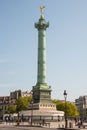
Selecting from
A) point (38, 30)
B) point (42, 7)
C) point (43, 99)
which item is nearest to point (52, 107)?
point (43, 99)

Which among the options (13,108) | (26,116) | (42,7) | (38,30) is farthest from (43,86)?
(13,108)

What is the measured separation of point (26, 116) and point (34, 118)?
3.46m

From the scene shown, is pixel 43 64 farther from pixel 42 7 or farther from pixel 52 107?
pixel 42 7

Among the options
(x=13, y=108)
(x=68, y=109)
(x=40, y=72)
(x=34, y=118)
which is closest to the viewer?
(x=34, y=118)

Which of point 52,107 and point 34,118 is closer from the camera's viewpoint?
point 34,118

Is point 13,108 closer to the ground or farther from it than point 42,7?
closer to the ground

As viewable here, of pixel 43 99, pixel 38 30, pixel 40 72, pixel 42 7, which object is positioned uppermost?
pixel 42 7

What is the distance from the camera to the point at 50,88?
102 metres

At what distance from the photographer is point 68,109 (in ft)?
413

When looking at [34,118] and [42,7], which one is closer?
[34,118]

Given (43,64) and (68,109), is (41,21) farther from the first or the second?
(68,109)

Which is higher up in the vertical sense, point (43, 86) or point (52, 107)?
point (43, 86)

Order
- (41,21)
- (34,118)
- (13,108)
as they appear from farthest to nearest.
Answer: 1. (13,108)
2. (41,21)
3. (34,118)

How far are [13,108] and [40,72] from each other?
4372 centimetres
